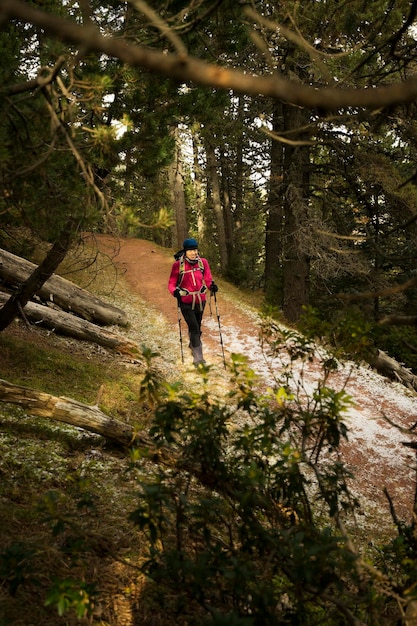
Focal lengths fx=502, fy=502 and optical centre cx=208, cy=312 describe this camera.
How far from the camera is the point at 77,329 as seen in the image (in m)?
11.0

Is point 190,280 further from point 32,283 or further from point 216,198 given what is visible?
point 216,198

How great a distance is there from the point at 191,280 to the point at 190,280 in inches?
0.8

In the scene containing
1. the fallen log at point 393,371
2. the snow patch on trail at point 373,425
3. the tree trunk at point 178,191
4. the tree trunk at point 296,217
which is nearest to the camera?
the snow patch on trail at point 373,425

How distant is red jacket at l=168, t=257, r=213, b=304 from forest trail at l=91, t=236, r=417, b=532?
1.44 meters

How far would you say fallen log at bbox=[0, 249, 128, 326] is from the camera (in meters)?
11.3

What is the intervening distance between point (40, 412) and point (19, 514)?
196 centimetres

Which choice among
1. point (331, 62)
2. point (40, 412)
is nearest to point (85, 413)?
point (40, 412)

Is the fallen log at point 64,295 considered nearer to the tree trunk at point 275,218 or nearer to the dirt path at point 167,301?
the dirt path at point 167,301

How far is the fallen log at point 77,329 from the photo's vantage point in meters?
10.7

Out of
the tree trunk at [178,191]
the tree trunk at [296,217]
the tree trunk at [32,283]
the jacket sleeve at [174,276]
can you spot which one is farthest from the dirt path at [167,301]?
the tree trunk at [32,283]

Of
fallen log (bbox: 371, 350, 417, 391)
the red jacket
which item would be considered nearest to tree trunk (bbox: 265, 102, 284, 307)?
fallen log (bbox: 371, 350, 417, 391)

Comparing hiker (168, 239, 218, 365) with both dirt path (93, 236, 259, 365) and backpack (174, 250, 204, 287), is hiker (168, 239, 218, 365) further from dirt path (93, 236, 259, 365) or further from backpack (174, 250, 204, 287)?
dirt path (93, 236, 259, 365)

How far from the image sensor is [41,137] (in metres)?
3.77

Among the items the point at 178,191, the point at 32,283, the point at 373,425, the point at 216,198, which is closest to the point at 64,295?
the point at 32,283
